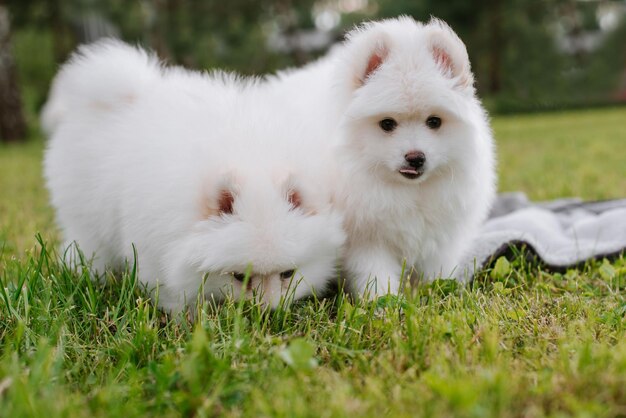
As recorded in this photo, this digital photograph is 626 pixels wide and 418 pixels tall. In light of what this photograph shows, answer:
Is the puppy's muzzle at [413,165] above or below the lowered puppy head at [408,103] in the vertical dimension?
below

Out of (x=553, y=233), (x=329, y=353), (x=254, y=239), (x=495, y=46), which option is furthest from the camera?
(x=495, y=46)

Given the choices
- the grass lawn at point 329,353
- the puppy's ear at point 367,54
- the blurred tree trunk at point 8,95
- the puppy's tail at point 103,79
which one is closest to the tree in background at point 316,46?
the blurred tree trunk at point 8,95

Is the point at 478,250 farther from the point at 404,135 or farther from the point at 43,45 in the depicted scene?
the point at 43,45

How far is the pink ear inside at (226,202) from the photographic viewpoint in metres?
2.24

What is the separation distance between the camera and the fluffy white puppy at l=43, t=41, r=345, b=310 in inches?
87.7

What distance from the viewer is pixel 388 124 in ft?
8.16

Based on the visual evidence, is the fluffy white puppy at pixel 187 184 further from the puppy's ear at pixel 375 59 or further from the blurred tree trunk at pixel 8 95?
the blurred tree trunk at pixel 8 95

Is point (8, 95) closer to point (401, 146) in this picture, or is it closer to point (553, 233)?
point (553, 233)

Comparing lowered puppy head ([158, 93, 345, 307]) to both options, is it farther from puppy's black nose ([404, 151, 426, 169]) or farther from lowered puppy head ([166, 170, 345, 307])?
puppy's black nose ([404, 151, 426, 169])

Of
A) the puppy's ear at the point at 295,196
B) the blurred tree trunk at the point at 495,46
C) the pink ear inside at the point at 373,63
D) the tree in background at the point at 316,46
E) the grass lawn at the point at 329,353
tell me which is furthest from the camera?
the blurred tree trunk at the point at 495,46

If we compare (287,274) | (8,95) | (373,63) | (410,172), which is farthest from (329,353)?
(8,95)

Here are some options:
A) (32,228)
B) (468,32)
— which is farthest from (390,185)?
(468,32)

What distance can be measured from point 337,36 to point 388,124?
19.0m

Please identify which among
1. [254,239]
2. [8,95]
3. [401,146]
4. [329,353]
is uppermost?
[401,146]
